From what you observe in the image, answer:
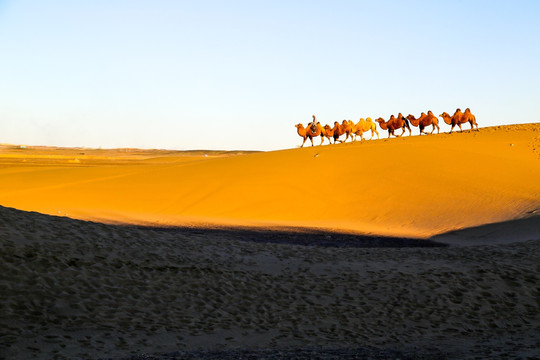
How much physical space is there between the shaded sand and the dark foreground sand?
28.5ft

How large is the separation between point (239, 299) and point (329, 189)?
62.4 ft

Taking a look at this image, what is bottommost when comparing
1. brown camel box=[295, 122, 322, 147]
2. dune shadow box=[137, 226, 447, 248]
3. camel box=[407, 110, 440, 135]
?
dune shadow box=[137, 226, 447, 248]

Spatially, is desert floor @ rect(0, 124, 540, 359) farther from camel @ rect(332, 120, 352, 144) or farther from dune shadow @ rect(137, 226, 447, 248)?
camel @ rect(332, 120, 352, 144)

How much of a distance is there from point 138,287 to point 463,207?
58.1ft

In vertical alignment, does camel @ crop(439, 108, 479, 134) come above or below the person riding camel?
above

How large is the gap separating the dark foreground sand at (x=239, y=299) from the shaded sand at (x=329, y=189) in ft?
28.5

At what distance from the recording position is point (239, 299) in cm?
1130

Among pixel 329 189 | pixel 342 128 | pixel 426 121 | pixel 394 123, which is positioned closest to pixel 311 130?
pixel 342 128

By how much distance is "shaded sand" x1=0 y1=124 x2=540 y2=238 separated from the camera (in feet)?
82.3

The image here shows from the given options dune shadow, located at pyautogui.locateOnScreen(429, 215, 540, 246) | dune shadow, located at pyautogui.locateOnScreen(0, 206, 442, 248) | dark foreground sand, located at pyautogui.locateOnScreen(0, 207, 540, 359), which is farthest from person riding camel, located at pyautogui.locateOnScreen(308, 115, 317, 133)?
dark foreground sand, located at pyautogui.locateOnScreen(0, 207, 540, 359)

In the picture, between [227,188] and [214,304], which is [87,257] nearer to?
[214,304]

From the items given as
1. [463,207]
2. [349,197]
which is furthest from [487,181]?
[349,197]

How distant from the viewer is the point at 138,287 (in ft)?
36.3

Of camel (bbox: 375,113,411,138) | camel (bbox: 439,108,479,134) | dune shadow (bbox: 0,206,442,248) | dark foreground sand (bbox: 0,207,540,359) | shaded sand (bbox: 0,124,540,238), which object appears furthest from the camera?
camel (bbox: 375,113,411,138)
